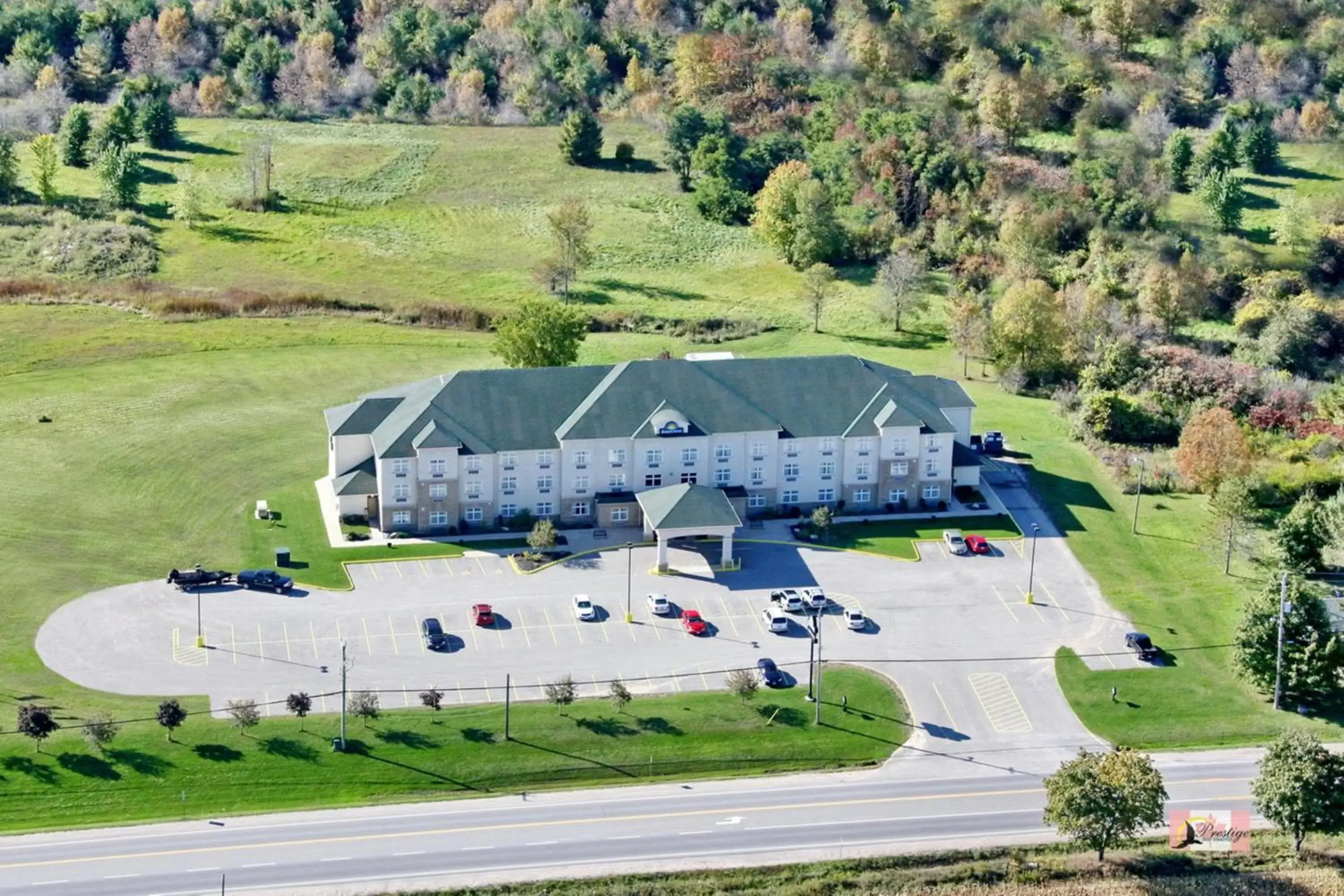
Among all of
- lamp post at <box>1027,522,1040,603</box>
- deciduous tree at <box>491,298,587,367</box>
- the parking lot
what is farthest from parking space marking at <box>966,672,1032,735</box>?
deciduous tree at <box>491,298,587,367</box>

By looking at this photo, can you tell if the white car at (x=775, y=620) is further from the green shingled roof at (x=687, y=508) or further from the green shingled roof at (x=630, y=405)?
the green shingled roof at (x=630, y=405)

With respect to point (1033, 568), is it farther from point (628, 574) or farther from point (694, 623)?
point (628, 574)

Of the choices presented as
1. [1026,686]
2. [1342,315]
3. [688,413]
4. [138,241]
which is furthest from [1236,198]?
[138,241]

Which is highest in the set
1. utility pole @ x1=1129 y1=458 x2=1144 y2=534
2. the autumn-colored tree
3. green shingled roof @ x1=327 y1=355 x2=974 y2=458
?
green shingled roof @ x1=327 y1=355 x2=974 y2=458

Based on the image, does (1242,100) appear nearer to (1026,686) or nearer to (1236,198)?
(1236,198)

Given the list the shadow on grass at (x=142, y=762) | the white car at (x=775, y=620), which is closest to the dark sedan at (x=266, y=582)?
the shadow on grass at (x=142, y=762)

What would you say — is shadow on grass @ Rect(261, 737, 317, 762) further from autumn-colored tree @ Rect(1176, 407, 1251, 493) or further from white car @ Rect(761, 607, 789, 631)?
autumn-colored tree @ Rect(1176, 407, 1251, 493)
